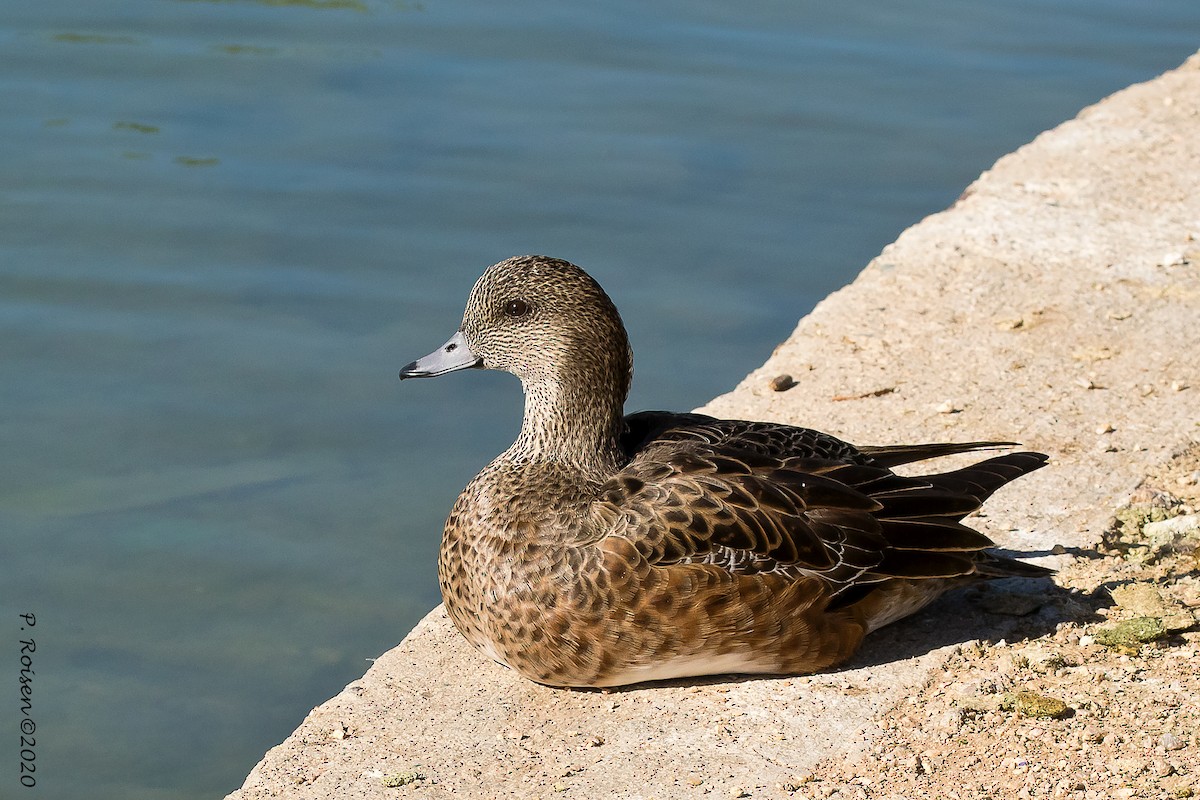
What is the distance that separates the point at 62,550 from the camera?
5.87 m

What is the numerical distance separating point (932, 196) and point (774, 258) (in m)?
1.48

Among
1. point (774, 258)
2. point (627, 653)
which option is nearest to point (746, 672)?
point (627, 653)

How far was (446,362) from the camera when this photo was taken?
4980mm

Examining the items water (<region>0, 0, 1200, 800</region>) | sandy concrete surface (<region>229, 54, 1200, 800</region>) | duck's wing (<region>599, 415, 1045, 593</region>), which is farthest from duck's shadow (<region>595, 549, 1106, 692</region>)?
water (<region>0, 0, 1200, 800</region>)

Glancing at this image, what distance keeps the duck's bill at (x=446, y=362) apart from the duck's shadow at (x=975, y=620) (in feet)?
3.91

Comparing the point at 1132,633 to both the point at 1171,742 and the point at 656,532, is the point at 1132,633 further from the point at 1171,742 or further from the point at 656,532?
the point at 656,532

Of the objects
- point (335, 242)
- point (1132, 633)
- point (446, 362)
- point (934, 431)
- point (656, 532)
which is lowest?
point (1132, 633)

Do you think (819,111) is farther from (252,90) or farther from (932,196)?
(252,90)

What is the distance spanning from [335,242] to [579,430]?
13.3ft

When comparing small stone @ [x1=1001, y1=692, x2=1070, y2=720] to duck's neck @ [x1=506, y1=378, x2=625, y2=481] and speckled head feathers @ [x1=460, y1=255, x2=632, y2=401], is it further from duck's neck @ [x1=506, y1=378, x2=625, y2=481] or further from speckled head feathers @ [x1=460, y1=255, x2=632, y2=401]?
speckled head feathers @ [x1=460, y1=255, x2=632, y2=401]

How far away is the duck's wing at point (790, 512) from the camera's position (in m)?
4.35

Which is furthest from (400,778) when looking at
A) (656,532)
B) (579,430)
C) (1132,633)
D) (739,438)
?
(1132,633)

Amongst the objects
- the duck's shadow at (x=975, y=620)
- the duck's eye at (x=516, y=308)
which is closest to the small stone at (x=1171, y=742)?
the duck's shadow at (x=975, y=620)

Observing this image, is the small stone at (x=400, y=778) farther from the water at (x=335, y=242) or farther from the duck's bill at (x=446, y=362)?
the duck's bill at (x=446, y=362)
